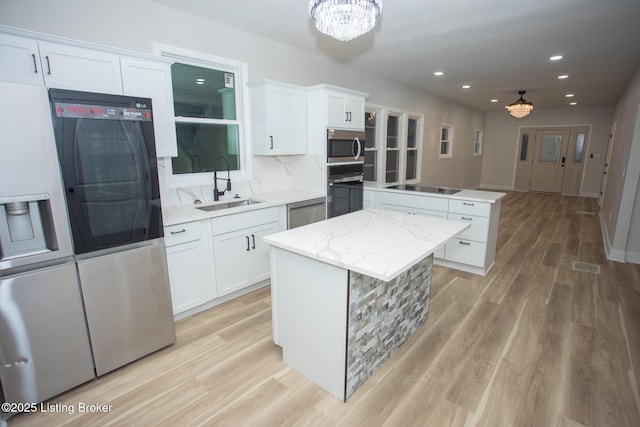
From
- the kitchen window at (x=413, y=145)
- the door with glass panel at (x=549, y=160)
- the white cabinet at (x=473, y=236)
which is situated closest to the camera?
the white cabinet at (x=473, y=236)

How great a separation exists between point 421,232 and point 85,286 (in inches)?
86.0

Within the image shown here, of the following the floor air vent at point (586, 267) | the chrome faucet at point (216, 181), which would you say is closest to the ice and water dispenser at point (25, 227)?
the chrome faucet at point (216, 181)

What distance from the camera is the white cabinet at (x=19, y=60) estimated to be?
1847mm

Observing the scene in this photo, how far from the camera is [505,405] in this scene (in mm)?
1869

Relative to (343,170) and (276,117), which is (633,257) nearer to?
(343,170)

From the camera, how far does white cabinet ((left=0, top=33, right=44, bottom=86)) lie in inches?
72.7

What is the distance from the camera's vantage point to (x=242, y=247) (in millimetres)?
3088

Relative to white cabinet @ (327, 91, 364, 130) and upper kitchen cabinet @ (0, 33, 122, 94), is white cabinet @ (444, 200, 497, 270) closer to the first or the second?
white cabinet @ (327, 91, 364, 130)

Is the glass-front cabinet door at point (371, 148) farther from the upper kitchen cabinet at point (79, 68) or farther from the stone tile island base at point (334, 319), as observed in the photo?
the upper kitchen cabinet at point (79, 68)

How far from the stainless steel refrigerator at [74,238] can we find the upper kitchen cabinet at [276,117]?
1.51 m

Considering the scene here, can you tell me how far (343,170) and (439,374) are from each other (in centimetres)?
252

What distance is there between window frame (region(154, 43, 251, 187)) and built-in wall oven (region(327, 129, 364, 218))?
0.97 meters

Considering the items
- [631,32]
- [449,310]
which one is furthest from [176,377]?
[631,32]

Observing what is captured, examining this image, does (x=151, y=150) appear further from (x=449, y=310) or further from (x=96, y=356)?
(x=449, y=310)
